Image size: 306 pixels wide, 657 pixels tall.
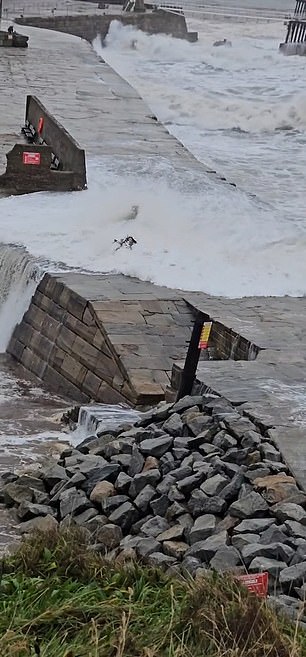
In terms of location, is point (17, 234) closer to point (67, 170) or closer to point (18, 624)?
point (67, 170)

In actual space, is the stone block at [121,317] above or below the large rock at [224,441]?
below

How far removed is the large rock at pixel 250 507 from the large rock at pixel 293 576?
3.03ft

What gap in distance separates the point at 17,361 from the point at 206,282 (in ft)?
8.68

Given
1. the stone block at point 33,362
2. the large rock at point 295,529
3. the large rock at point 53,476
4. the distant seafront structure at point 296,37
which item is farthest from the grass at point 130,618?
the distant seafront structure at point 296,37

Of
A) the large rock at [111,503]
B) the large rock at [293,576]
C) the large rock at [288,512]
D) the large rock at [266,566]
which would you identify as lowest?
the large rock at [111,503]

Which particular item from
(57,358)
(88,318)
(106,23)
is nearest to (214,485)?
(88,318)

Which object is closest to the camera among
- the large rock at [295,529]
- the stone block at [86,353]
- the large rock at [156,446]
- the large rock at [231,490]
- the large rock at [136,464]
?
the large rock at [295,529]

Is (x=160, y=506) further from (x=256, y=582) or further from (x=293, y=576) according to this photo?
(x=256, y=582)

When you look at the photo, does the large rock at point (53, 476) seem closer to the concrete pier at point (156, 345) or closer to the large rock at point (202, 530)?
the concrete pier at point (156, 345)

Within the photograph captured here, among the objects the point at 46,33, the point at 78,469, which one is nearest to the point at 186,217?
the point at 78,469

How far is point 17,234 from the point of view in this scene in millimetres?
18031

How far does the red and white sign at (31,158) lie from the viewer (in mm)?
20188

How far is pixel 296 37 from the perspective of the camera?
55531 millimetres

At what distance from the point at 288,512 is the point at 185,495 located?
2.89 ft
